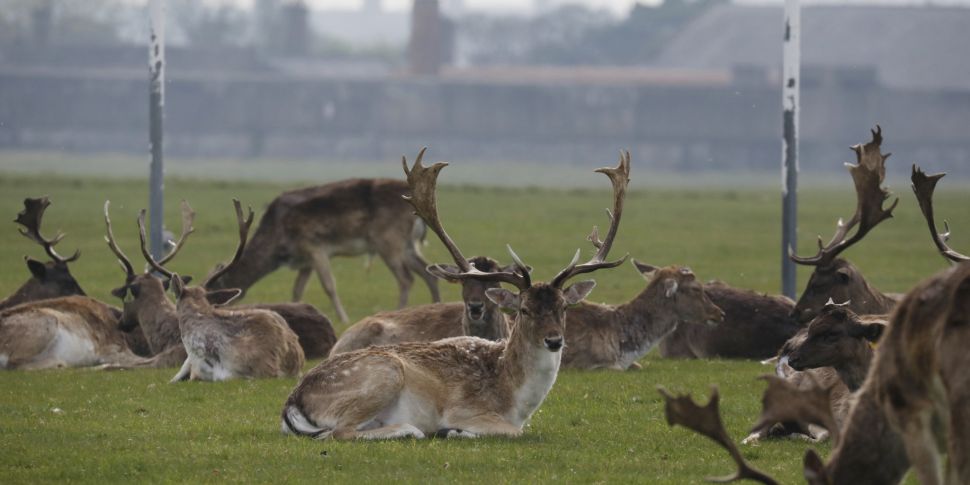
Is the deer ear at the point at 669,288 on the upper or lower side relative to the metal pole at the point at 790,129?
lower

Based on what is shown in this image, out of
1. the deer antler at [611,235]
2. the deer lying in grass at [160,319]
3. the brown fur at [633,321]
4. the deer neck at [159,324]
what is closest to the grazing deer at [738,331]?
the brown fur at [633,321]

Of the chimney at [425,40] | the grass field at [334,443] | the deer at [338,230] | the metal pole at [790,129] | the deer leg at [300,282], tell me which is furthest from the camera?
the chimney at [425,40]

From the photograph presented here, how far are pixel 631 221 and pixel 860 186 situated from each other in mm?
21525

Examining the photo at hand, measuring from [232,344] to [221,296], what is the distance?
3.22 ft

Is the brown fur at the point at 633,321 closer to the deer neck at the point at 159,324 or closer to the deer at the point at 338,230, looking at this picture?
the deer neck at the point at 159,324

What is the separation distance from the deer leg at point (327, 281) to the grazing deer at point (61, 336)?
11.0 ft

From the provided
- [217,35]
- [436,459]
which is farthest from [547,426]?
[217,35]

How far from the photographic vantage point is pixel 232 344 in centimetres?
1226

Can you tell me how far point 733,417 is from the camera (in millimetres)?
10359

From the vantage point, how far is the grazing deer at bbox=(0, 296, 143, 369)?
1301 cm

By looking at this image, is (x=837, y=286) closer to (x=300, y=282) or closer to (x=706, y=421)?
(x=300, y=282)

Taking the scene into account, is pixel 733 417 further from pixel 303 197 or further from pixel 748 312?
pixel 303 197

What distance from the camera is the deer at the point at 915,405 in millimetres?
5770

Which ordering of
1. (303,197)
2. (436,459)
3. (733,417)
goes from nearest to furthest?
(436,459)
(733,417)
(303,197)
